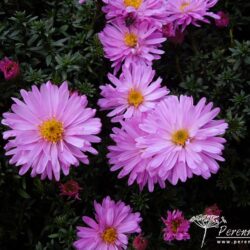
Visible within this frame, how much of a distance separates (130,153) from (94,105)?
363mm

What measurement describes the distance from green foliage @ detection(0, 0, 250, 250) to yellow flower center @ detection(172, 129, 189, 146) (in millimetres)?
263

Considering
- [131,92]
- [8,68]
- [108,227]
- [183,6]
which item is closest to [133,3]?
[183,6]

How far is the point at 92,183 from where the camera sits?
184 centimetres

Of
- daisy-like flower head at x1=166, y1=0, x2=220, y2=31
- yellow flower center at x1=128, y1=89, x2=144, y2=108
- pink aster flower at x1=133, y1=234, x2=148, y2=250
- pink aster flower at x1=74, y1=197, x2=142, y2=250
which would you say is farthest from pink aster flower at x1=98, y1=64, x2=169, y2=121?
pink aster flower at x1=133, y1=234, x2=148, y2=250

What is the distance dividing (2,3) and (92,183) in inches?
37.4

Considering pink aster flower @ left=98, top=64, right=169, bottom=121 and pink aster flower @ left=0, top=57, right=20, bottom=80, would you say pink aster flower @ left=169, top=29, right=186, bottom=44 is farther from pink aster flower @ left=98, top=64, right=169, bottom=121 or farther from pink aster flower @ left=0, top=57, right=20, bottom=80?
pink aster flower @ left=0, top=57, right=20, bottom=80

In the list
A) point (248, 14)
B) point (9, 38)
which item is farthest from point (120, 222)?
point (248, 14)

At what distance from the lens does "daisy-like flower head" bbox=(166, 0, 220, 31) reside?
1.78 m

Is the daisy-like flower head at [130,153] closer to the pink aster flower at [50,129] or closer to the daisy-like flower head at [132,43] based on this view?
the pink aster flower at [50,129]

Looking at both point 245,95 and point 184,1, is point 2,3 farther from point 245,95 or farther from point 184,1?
point 245,95

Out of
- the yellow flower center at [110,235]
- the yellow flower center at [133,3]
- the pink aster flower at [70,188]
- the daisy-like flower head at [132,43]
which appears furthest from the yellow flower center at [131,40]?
the yellow flower center at [110,235]

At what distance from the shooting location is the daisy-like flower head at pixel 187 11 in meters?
1.78

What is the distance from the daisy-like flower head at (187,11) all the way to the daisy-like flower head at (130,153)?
44 centimetres

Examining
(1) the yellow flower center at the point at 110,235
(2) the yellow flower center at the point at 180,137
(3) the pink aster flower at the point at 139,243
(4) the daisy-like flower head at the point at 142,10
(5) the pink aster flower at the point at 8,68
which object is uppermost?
(4) the daisy-like flower head at the point at 142,10
